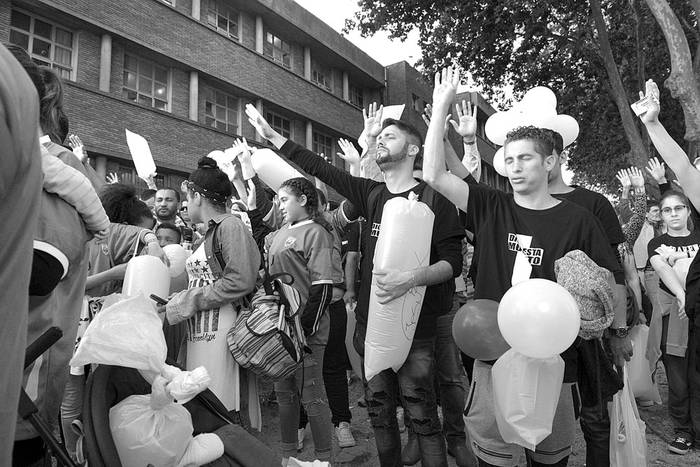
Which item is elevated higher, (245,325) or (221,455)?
(245,325)

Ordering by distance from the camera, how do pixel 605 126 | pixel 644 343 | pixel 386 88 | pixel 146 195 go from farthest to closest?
pixel 386 88, pixel 605 126, pixel 146 195, pixel 644 343

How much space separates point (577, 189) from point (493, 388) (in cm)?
138

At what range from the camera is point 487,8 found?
9.55m

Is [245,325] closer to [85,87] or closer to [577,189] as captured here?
[577,189]

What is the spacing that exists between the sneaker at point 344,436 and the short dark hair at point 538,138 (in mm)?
2383

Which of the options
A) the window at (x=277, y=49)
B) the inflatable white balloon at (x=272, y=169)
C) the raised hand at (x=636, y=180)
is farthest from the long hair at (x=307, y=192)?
the window at (x=277, y=49)

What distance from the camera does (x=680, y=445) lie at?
323cm

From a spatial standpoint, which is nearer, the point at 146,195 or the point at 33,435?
the point at 33,435

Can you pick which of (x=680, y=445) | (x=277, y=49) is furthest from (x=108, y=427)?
(x=277, y=49)

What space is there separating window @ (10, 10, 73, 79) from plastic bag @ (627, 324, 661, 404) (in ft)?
36.3

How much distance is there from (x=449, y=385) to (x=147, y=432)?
2132 millimetres

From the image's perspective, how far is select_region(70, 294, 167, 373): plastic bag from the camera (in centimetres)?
136

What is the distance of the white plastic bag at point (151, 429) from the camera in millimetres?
1308

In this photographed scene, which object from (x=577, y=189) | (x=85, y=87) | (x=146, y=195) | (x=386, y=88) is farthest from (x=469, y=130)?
(x=386, y=88)
